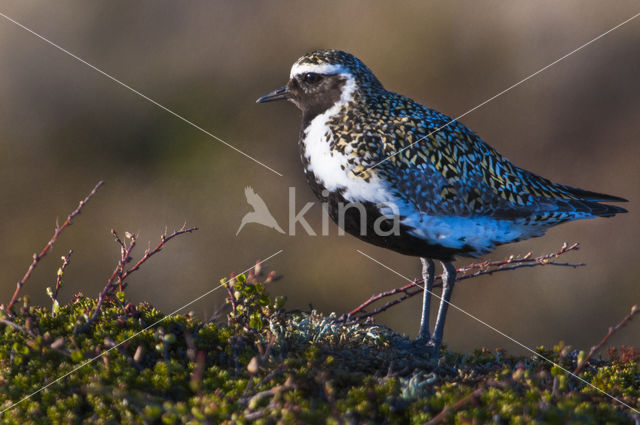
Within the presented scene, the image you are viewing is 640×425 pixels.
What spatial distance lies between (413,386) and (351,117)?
6.19 ft

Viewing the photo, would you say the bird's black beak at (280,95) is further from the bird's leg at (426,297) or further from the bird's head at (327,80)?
the bird's leg at (426,297)

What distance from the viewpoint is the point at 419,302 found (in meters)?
7.75

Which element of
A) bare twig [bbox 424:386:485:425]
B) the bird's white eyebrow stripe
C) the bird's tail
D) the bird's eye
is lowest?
bare twig [bbox 424:386:485:425]

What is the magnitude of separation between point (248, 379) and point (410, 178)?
1565 millimetres

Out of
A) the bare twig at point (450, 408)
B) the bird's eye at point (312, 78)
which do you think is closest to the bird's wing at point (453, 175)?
the bird's eye at point (312, 78)

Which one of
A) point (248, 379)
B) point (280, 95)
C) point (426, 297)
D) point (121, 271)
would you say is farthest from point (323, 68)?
point (248, 379)

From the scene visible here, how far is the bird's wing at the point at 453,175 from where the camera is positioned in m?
3.72

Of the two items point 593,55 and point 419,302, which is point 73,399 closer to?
point 419,302

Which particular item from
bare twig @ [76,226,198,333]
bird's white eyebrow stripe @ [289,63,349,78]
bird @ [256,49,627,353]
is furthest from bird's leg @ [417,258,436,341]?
bare twig @ [76,226,198,333]

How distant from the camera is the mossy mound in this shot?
243 centimetres

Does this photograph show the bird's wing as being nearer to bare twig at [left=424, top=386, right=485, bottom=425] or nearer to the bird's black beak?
the bird's black beak

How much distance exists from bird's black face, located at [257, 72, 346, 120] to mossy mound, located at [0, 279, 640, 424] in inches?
58.0

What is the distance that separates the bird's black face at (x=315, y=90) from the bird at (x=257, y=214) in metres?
3.35
